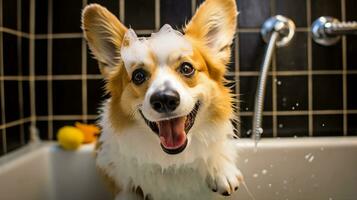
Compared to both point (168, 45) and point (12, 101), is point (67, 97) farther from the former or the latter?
point (168, 45)

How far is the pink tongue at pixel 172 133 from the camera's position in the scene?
67cm

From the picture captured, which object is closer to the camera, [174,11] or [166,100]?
[166,100]

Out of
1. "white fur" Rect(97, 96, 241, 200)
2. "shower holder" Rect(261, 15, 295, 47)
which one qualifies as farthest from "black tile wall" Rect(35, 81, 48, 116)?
"shower holder" Rect(261, 15, 295, 47)

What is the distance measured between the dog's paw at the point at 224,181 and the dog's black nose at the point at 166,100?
22 centimetres

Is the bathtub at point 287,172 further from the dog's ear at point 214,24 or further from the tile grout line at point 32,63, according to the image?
the dog's ear at point 214,24

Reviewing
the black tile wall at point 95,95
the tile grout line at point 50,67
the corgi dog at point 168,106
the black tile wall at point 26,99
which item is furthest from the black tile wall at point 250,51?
the black tile wall at point 26,99

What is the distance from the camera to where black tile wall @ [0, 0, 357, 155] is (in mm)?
882

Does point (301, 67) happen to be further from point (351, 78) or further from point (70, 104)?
point (70, 104)

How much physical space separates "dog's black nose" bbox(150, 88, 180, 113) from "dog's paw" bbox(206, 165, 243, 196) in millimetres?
221

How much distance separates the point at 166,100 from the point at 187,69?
0.09 meters

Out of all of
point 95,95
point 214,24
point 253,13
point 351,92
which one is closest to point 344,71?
point 351,92

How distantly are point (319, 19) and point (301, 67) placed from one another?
131mm

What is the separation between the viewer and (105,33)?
73 cm

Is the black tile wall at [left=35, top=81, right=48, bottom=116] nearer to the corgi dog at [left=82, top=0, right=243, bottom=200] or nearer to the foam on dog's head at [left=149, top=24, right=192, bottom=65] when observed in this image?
the corgi dog at [left=82, top=0, right=243, bottom=200]
